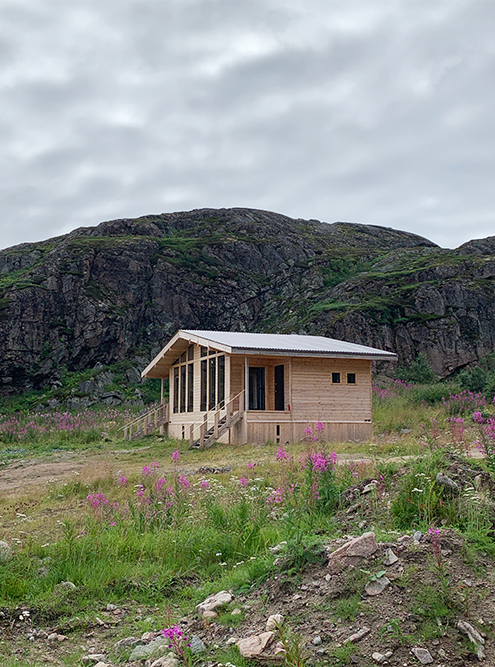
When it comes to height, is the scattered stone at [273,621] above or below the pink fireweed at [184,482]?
below

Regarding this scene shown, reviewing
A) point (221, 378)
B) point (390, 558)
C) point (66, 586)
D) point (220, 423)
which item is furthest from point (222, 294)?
point (390, 558)

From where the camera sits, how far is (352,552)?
15.9 feet

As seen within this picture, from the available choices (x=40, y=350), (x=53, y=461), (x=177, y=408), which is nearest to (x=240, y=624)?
(x=53, y=461)

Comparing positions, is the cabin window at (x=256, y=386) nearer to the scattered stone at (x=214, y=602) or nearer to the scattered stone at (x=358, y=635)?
the scattered stone at (x=214, y=602)

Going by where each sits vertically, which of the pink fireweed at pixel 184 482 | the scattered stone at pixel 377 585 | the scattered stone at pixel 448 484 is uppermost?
the scattered stone at pixel 448 484

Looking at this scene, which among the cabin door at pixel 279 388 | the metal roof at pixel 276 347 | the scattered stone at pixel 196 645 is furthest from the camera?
the cabin door at pixel 279 388

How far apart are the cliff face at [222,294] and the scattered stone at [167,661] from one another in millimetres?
45079

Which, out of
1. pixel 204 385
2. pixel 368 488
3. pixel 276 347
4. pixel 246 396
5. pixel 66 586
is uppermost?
pixel 276 347

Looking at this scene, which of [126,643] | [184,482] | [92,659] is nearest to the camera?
[92,659]

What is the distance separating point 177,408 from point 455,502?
22.2 metres

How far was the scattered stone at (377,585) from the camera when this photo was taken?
438cm

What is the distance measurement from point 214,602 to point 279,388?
1775 centimetres

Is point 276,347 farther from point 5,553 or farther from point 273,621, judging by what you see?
point 273,621

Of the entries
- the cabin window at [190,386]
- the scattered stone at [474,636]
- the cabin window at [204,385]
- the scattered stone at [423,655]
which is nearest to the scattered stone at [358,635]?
the scattered stone at [423,655]
